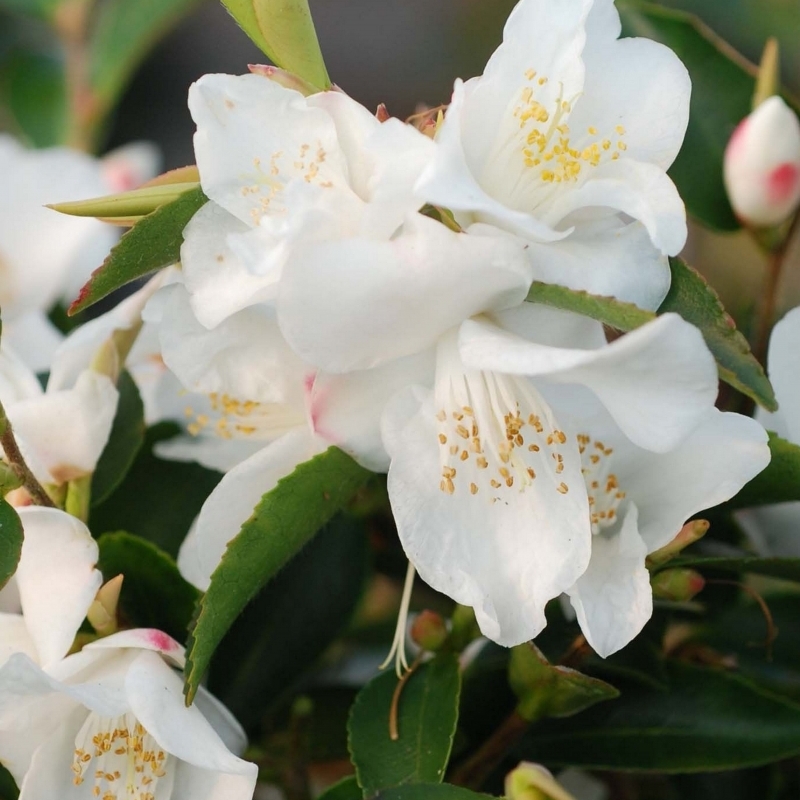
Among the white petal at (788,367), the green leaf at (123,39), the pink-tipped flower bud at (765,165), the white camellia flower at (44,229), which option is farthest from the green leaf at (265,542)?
the green leaf at (123,39)

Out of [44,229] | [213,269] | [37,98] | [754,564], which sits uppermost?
[213,269]

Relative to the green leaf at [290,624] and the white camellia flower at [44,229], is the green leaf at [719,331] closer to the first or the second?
the green leaf at [290,624]

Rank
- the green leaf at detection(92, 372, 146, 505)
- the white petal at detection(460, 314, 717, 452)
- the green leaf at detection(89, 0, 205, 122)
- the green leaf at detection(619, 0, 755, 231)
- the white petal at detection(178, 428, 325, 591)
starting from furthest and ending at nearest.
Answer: the green leaf at detection(89, 0, 205, 122) < the green leaf at detection(619, 0, 755, 231) < the green leaf at detection(92, 372, 146, 505) < the white petal at detection(178, 428, 325, 591) < the white petal at detection(460, 314, 717, 452)

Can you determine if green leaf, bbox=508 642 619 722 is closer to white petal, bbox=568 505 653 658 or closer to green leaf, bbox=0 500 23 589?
white petal, bbox=568 505 653 658

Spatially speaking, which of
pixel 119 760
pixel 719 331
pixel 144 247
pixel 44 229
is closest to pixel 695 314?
pixel 719 331

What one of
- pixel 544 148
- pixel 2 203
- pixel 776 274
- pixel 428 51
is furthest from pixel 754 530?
pixel 428 51

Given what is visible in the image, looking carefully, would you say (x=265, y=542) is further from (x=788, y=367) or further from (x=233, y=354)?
(x=788, y=367)

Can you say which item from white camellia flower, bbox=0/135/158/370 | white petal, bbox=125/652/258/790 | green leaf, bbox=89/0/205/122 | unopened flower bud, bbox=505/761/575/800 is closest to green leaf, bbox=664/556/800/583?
unopened flower bud, bbox=505/761/575/800
